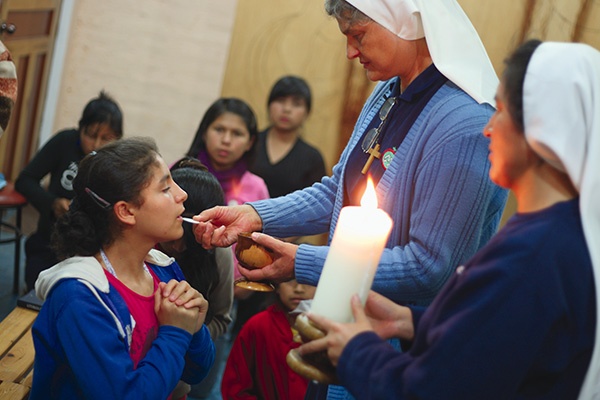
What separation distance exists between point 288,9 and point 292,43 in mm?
266

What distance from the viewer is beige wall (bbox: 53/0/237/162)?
6.41 meters

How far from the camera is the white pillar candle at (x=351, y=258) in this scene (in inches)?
55.6

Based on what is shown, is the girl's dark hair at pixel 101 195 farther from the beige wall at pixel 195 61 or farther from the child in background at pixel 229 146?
the beige wall at pixel 195 61

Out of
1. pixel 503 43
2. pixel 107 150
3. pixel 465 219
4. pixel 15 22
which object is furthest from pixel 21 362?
pixel 503 43

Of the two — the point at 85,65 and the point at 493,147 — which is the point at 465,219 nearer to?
the point at 493,147

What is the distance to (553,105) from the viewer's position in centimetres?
132

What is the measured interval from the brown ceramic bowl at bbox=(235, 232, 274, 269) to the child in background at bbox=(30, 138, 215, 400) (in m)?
0.31

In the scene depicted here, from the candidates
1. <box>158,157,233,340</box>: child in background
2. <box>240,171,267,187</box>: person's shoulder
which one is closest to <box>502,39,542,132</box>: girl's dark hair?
<box>158,157,233,340</box>: child in background

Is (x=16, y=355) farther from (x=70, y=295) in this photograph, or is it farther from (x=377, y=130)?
(x=377, y=130)

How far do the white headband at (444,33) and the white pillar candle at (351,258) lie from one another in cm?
76

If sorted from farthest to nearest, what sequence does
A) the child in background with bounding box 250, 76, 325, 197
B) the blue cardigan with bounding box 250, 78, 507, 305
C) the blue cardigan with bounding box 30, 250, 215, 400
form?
the child in background with bounding box 250, 76, 325, 197 → the blue cardigan with bounding box 30, 250, 215, 400 → the blue cardigan with bounding box 250, 78, 507, 305

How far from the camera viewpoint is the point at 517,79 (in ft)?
4.55

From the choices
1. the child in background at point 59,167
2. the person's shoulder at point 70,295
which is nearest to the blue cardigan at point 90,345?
the person's shoulder at point 70,295

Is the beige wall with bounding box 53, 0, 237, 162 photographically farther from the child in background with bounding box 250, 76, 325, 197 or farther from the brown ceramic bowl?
the brown ceramic bowl
